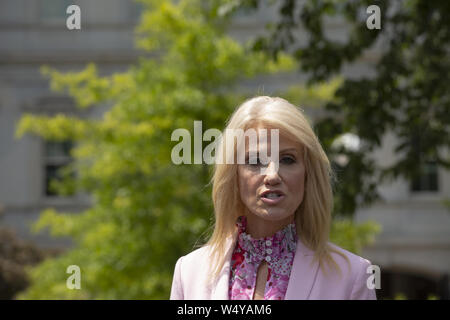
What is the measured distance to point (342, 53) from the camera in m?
7.18

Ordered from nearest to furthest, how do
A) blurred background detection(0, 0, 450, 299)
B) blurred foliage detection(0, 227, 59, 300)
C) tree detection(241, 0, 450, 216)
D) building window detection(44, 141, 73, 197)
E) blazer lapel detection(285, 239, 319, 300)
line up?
blazer lapel detection(285, 239, 319, 300) < tree detection(241, 0, 450, 216) < blurred background detection(0, 0, 450, 299) < blurred foliage detection(0, 227, 59, 300) < building window detection(44, 141, 73, 197)

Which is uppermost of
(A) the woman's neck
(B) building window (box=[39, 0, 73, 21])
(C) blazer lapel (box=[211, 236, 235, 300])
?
(B) building window (box=[39, 0, 73, 21])

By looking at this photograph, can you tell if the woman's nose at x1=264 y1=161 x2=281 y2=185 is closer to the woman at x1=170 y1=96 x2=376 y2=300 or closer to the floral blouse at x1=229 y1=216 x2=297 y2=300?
the woman at x1=170 y1=96 x2=376 y2=300

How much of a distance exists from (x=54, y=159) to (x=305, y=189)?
1501 centimetres

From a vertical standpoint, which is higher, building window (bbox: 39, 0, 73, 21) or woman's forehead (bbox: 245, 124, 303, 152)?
building window (bbox: 39, 0, 73, 21)

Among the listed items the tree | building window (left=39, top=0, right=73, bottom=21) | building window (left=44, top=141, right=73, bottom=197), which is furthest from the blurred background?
building window (left=39, top=0, right=73, bottom=21)

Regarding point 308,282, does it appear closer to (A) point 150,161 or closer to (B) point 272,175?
(B) point 272,175

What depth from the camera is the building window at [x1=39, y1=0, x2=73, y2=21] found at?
1675 centimetres

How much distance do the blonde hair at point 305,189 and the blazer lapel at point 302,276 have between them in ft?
0.10

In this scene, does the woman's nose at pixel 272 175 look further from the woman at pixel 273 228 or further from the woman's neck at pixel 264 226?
the woman's neck at pixel 264 226

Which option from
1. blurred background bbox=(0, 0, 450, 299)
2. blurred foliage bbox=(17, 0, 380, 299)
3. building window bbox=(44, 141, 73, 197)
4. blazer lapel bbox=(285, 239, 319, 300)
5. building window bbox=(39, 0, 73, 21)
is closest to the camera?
blazer lapel bbox=(285, 239, 319, 300)

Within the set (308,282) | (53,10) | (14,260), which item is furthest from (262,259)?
(53,10)

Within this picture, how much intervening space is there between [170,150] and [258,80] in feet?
23.8

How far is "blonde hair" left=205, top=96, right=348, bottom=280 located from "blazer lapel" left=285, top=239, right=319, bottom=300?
3 cm
